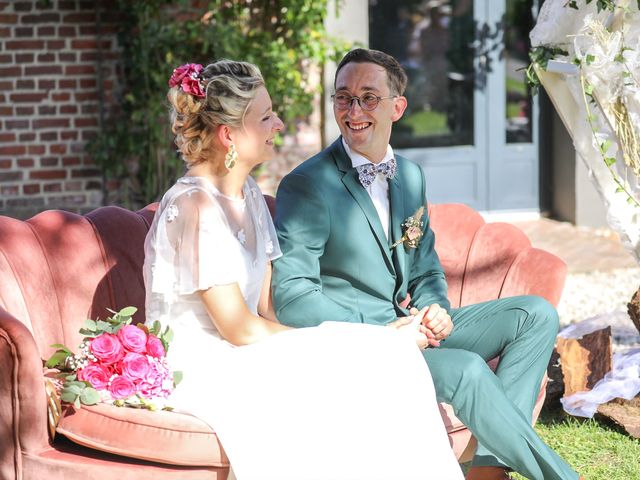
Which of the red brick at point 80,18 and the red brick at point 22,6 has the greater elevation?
the red brick at point 22,6

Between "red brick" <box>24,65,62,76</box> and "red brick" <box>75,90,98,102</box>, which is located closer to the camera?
"red brick" <box>24,65,62,76</box>

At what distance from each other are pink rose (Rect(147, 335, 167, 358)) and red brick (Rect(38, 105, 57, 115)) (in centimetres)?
472

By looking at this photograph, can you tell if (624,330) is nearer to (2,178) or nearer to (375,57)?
(375,57)

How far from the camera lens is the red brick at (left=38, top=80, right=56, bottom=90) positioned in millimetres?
7734

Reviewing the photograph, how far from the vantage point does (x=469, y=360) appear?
11.7 ft

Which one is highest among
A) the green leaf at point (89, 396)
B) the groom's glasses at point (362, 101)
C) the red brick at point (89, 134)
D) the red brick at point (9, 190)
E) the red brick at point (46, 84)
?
the red brick at point (46, 84)

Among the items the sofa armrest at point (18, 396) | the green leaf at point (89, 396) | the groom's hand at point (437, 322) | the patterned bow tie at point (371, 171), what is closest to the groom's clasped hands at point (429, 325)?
the groom's hand at point (437, 322)

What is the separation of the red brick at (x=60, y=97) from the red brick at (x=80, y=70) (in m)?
0.15

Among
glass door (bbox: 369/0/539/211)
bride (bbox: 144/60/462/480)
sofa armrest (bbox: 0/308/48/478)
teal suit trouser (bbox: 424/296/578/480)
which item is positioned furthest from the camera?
glass door (bbox: 369/0/539/211)

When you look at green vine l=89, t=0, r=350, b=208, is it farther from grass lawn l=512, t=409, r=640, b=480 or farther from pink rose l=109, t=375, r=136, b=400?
pink rose l=109, t=375, r=136, b=400

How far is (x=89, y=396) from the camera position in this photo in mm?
3342

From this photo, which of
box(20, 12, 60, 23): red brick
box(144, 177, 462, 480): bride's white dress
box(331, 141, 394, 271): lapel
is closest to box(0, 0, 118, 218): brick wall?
box(20, 12, 60, 23): red brick

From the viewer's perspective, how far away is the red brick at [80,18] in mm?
7762

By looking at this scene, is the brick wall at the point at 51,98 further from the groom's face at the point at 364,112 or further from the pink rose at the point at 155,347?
the pink rose at the point at 155,347
